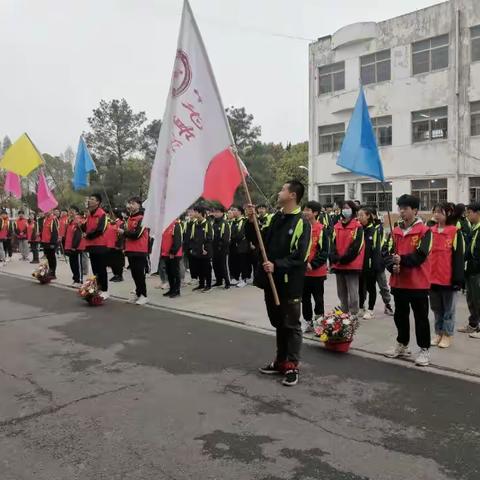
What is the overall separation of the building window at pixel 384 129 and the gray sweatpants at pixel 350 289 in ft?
74.2

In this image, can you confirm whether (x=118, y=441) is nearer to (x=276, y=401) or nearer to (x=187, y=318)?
(x=276, y=401)

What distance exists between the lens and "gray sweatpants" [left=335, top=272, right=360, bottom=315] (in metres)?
7.69

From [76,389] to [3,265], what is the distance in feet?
47.3

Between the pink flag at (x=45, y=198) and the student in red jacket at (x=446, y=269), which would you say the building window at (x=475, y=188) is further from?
the student in red jacket at (x=446, y=269)

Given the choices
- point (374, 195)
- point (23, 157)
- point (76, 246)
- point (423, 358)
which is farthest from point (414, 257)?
point (374, 195)

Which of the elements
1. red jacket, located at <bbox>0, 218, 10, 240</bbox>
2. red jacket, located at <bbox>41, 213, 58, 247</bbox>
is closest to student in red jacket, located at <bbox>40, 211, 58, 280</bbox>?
red jacket, located at <bbox>41, 213, 58, 247</bbox>

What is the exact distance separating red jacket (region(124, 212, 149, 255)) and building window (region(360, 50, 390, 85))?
901 inches

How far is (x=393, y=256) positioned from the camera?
223 inches

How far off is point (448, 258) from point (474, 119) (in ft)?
71.6

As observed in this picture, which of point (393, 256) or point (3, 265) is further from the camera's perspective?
point (3, 265)

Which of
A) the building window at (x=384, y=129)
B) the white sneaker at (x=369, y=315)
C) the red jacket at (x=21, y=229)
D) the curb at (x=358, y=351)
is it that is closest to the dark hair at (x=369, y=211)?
the white sneaker at (x=369, y=315)

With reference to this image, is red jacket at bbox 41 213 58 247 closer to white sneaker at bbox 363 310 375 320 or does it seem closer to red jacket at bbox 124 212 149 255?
red jacket at bbox 124 212 149 255

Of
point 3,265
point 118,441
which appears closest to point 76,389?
point 118,441

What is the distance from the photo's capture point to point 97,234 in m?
10.1
